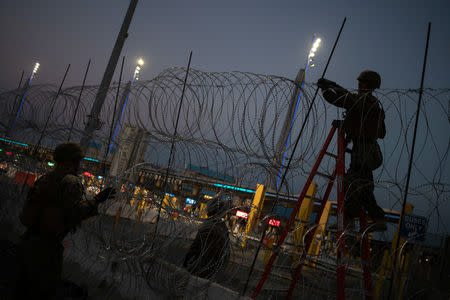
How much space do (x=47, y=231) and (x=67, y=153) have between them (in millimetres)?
661

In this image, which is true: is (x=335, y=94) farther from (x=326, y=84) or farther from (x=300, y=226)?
(x=300, y=226)

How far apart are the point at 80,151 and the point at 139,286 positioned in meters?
1.65

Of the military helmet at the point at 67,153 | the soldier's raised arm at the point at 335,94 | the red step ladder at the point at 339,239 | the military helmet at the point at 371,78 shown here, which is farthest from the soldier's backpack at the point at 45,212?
the military helmet at the point at 371,78

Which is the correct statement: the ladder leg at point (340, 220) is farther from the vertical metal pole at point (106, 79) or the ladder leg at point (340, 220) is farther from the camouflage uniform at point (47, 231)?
the vertical metal pole at point (106, 79)

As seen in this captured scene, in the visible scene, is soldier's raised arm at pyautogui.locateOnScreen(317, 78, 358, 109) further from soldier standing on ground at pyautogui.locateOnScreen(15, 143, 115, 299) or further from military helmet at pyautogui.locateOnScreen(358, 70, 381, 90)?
soldier standing on ground at pyautogui.locateOnScreen(15, 143, 115, 299)

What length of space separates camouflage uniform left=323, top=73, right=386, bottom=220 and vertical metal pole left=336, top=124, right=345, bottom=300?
0.42 ft

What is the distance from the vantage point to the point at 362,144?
303 centimetres

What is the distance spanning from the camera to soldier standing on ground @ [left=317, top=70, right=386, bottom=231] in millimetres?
2863

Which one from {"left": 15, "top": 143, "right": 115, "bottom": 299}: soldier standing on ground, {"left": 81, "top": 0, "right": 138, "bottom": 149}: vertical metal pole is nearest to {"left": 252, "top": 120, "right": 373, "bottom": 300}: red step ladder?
{"left": 15, "top": 143, "right": 115, "bottom": 299}: soldier standing on ground

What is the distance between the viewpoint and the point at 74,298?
321 centimetres

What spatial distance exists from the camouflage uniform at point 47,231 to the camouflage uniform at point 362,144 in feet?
8.01

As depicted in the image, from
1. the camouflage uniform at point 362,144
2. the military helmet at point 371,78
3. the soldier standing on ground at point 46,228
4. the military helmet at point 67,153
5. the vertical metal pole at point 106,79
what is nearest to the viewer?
the soldier standing on ground at point 46,228

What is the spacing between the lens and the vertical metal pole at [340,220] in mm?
2494

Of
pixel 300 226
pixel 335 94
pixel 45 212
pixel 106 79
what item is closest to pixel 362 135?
pixel 335 94
